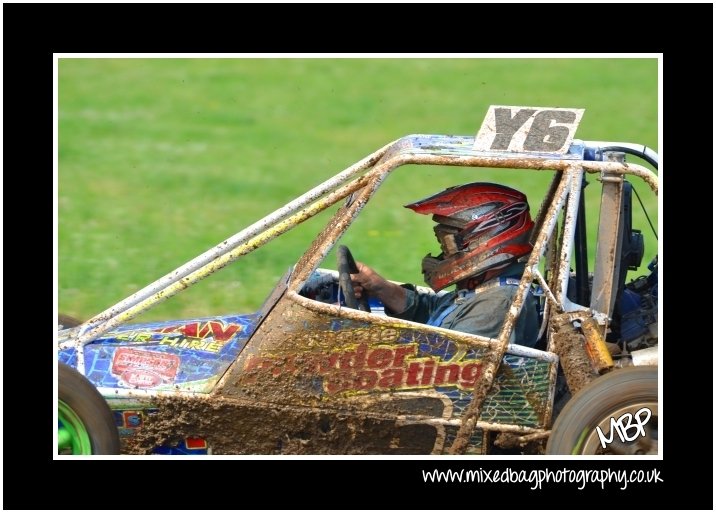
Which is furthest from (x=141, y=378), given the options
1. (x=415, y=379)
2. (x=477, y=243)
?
(x=477, y=243)

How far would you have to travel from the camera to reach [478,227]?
224 inches

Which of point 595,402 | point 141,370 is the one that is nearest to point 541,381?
point 595,402

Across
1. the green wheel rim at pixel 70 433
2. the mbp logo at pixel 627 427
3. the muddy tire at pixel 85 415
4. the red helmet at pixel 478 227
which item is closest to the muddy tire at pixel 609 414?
the mbp logo at pixel 627 427

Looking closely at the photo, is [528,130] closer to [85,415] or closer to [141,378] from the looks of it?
[141,378]

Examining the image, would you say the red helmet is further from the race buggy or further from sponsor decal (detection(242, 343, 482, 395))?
sponsor decal (detection(242, 343, 482, 395))

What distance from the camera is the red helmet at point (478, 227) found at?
567 cm

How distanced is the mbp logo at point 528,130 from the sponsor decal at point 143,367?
1750mm

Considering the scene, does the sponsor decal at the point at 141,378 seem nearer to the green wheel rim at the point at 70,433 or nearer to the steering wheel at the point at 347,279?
the green wheel rim at the point at 70,433

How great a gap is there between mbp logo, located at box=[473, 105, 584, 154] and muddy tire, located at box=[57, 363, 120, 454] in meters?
2.05

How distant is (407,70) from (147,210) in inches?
274

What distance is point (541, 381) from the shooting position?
5.38m

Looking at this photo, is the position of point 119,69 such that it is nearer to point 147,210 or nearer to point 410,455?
point 147,210

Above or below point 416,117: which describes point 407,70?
above

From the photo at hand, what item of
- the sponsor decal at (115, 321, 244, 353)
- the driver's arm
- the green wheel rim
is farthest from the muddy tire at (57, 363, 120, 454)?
the driver's arm
